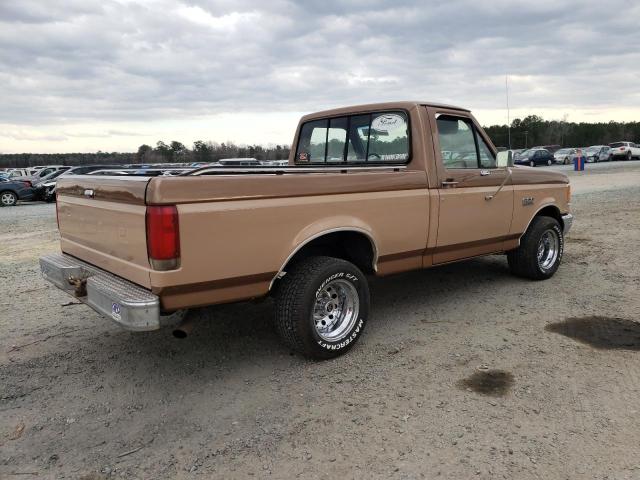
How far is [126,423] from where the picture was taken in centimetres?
323

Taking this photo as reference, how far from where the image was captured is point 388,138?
4.97 meters

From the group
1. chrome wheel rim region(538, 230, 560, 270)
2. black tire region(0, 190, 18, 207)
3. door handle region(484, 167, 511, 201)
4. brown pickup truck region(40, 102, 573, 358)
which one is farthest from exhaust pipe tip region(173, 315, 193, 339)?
black tire region(0, 190, 18, 207)

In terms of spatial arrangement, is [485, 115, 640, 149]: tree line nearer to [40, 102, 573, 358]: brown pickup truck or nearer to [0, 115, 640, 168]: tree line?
[0, 115, 640, 168]: tree line

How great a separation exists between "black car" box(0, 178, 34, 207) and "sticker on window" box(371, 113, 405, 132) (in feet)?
65.3

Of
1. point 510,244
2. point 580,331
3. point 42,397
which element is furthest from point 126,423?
point 510,244

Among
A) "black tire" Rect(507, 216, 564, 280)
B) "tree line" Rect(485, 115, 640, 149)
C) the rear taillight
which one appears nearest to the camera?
the rear taillight

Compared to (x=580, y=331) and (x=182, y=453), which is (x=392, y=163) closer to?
(x=580, y=331)

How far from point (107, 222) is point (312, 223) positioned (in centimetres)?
144

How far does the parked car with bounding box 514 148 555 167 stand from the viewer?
38.4 metres

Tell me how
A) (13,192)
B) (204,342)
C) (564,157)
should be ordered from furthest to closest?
(564,157)
(13,192)
(204,342)

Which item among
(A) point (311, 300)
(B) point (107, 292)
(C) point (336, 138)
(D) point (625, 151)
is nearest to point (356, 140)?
(C) point (336, 138)

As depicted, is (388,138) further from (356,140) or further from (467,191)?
(467,191)

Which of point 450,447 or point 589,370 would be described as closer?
point 450,447

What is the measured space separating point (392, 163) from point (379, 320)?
1524mm
